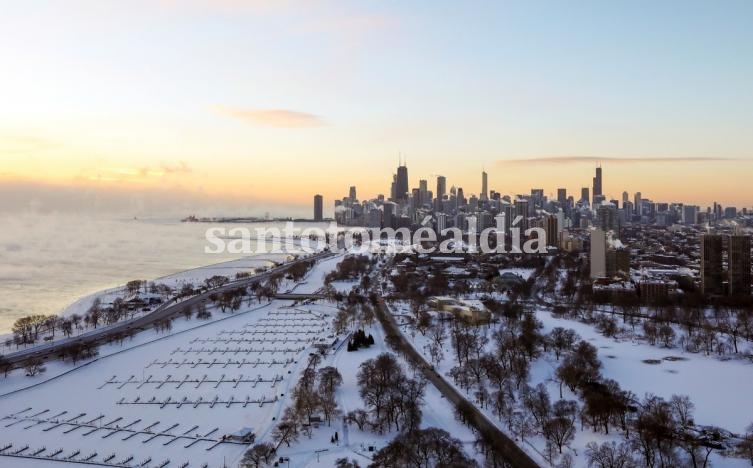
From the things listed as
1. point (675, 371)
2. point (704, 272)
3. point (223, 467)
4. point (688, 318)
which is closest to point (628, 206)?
point (704, 272)

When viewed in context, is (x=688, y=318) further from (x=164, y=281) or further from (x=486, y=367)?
(x=164, y=281)

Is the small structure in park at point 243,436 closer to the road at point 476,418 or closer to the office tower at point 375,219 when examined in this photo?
the road at point 476,418

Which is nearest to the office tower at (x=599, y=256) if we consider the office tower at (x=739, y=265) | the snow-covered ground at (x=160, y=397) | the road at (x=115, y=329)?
the office tower at (x=739, y=265)

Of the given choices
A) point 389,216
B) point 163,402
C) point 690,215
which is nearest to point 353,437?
point 163,402

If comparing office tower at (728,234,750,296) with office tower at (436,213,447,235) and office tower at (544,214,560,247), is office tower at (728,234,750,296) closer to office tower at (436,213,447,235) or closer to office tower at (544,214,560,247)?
office tower at (544,214,560,247)

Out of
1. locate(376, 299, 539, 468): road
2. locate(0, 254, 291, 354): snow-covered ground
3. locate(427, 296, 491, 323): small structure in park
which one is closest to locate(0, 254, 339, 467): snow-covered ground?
locate(376, 299, 539, 468): road

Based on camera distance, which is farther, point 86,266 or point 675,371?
point 86,266

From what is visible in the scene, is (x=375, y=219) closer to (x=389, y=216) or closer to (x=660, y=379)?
(x=389, y=216)
